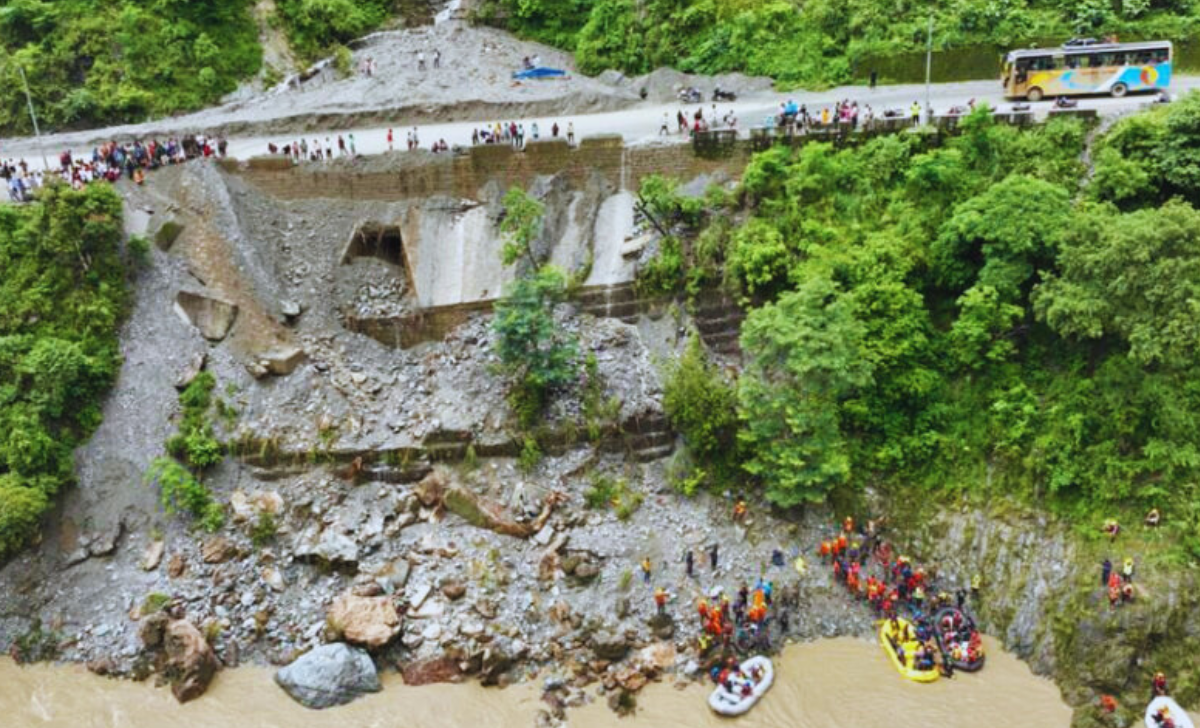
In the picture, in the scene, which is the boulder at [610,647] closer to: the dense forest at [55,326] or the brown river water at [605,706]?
the brown river water at [605,706]

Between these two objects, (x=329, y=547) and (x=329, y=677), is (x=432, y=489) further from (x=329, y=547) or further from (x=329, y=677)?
(x=329, y=677)

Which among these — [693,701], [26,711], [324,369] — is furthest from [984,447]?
[26,711]

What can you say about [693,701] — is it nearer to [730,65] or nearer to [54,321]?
[54,321]

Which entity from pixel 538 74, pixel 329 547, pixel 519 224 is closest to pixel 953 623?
pixel 329 547

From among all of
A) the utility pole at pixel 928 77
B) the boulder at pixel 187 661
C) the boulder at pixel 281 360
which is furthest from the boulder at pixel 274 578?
the utility pole at pixel 928 77

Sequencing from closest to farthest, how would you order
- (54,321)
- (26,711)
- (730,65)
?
(26,711) < (54,321) < (730,65)

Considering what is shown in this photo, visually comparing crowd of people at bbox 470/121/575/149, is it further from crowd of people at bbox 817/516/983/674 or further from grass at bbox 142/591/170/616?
grass at bbox 142/591/170/616
